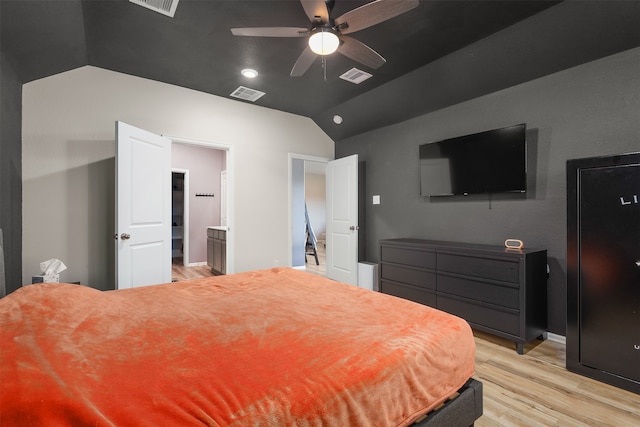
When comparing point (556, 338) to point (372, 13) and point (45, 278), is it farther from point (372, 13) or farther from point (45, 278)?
point (45, 278)

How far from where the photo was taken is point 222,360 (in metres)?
0.97

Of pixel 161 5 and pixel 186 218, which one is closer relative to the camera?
pixel 161 5

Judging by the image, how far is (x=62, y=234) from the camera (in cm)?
303

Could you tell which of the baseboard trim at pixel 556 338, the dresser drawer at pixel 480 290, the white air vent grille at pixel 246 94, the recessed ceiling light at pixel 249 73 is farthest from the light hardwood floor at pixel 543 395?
the white air vent grille at pixel 246 94

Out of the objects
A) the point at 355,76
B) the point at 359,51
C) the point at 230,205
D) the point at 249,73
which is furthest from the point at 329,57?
the point at 230,205

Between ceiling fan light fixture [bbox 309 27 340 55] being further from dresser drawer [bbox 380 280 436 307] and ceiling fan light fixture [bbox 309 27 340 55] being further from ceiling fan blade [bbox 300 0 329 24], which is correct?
dresser drawer [bbox 380 280 436 307]

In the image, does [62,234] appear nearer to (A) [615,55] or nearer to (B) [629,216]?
(B) [629,216]

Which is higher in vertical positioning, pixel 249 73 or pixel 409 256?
pixel 249 73

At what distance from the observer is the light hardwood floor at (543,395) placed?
165 centimetres

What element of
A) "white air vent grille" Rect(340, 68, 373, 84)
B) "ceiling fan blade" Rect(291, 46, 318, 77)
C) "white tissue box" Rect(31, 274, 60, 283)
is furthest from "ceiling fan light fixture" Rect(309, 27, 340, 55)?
"white tissue box" Rect(31, 274, 60, 283)

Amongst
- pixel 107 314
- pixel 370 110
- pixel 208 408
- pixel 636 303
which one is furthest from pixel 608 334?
pixel 370 110

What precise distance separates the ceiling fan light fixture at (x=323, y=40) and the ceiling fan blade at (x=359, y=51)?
9cm

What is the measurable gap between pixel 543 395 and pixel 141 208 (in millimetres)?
3755

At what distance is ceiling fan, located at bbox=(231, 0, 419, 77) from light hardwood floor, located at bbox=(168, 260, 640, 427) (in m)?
2.46
